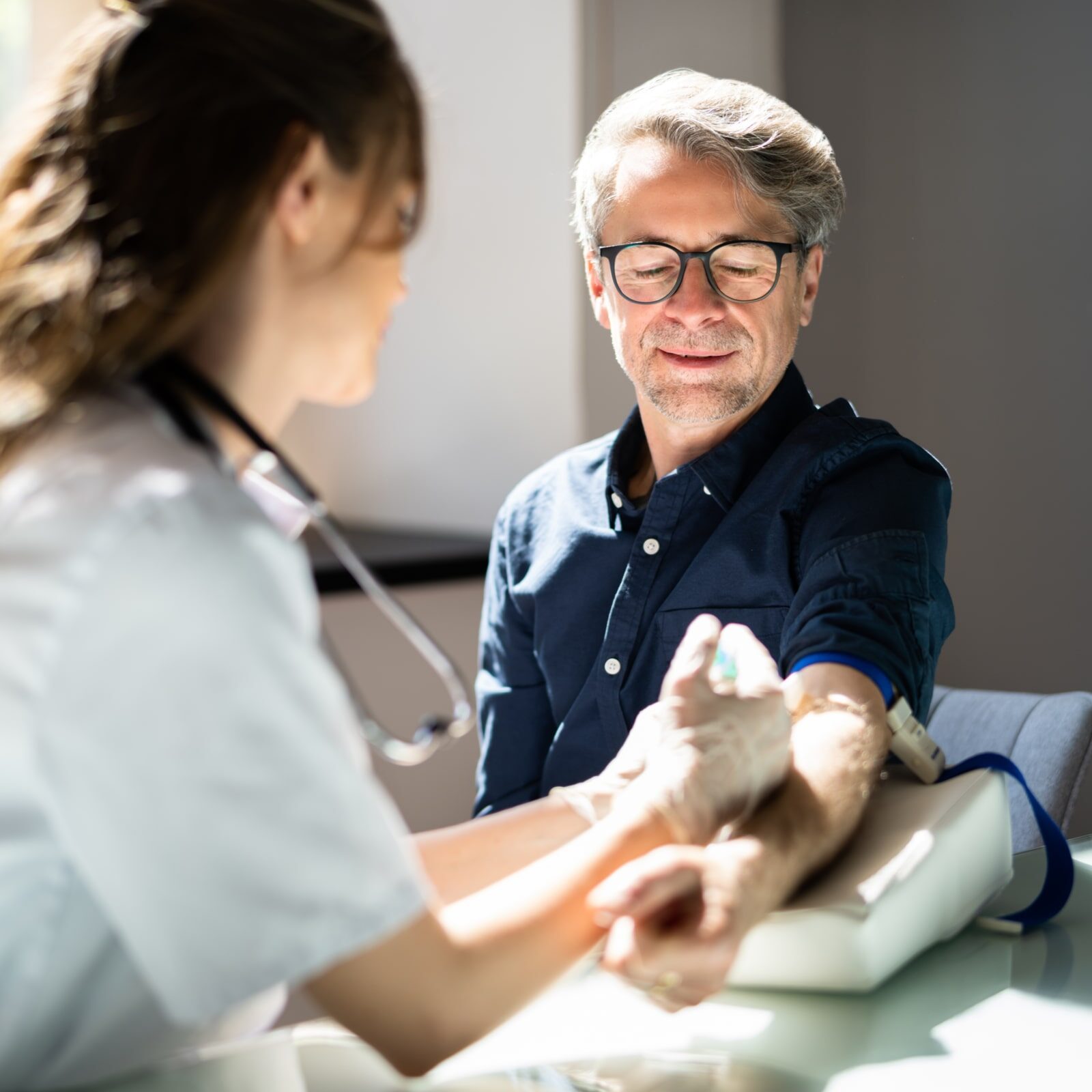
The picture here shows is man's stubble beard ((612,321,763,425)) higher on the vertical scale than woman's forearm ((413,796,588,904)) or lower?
higher

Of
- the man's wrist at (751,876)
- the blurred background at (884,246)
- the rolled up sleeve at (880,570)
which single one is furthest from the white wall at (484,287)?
the man's wrist at (751,876)

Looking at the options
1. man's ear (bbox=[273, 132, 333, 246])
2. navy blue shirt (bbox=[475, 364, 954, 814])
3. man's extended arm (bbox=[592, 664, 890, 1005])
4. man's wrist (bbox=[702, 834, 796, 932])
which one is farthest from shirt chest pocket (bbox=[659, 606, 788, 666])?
man's ear (bbox=[273, 132, 333, 246])

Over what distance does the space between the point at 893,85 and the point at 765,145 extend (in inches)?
25.7

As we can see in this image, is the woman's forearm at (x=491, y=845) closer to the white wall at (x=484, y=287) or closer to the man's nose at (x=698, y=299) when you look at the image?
the man's nose at (x=698, y=299)

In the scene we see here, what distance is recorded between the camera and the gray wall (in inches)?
70.5

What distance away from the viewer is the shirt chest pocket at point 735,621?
138 centimetres

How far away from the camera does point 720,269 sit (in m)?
1.44

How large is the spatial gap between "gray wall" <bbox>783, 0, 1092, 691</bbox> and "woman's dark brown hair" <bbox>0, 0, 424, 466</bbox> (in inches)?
53.6

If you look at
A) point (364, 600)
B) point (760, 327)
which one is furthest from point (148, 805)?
point (364, 600)

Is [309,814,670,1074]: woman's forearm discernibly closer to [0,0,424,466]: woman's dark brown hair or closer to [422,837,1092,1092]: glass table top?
[422,837,1092,1092]: glass table top

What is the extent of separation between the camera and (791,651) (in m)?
1.18

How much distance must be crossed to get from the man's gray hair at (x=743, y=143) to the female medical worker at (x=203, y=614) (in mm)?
698

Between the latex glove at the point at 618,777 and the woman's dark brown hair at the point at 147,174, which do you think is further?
the latex glove at the point at 618,777

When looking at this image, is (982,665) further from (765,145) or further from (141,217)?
(141,217)
